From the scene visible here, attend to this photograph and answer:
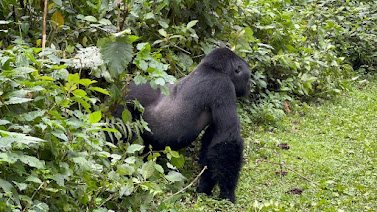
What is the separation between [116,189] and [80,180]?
330 mm

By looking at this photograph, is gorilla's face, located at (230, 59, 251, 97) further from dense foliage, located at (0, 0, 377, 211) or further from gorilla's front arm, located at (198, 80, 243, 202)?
dense foliage, located at (0, 0, 377, 211)

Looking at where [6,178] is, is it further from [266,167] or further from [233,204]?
[266,167]

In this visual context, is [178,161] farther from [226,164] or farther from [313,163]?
[313,163]

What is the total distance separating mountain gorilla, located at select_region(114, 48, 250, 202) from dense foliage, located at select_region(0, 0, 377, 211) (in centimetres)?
23

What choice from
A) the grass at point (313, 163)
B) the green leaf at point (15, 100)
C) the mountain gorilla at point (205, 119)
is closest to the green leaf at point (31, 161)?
the green leaf at point (15, 100)

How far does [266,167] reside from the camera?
5234 millimetres

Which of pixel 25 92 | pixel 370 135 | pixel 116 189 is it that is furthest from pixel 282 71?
pixel 25 92

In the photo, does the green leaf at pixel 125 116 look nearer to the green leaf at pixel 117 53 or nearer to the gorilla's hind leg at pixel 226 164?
the green leaf at pixel 117 53

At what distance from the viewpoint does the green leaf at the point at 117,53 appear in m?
3.58

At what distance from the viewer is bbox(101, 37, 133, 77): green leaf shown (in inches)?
141

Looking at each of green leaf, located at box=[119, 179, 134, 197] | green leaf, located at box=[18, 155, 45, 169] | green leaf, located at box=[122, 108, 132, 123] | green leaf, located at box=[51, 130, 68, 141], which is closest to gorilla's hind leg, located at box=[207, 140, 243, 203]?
green leaf, located at box=[122, 108, 132, 123]

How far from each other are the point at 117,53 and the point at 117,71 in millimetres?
108

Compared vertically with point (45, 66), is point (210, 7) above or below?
below

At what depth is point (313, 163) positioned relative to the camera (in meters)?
5.30
